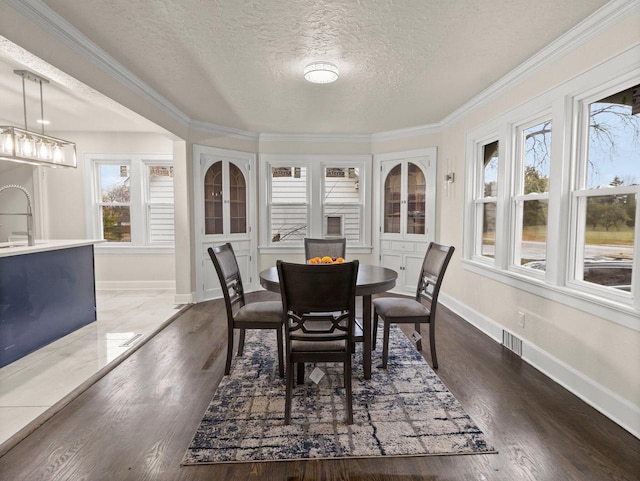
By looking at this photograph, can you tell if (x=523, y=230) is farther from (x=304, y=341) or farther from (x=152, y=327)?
(x=152, y=327)

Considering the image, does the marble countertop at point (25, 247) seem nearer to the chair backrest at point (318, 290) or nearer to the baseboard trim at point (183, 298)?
the baseboard trim at point (183, 298)

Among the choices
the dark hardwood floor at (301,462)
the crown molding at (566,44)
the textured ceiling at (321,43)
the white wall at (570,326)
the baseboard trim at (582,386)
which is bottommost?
the dark hardwood floor at (301,462)

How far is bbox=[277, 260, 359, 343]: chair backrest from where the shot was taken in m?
2.03

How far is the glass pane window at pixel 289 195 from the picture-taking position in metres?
5.76

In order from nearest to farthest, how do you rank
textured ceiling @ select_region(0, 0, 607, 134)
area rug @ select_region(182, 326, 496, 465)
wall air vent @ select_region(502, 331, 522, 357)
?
area rug @ select_region(182, 326, 496, 465), textured ceiling @ select_region(0, 0, 607, 134), wall air vent @ select_region(502, 331, 522, 357)

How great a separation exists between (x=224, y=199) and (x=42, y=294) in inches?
101

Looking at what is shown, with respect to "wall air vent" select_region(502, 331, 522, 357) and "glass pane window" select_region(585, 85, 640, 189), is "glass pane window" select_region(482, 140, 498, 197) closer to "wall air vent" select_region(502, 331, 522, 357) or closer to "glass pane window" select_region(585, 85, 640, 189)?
"glass pane window" select_region(585, 85, 640, 189)

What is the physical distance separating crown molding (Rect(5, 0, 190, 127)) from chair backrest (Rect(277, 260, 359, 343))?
220 centimetres

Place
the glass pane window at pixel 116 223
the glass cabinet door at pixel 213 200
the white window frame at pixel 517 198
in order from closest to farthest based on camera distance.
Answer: the white window frame at pixel 517 198 < the glass cabinet door at pixel 213 200 < the glass pane window at pixel 116 223

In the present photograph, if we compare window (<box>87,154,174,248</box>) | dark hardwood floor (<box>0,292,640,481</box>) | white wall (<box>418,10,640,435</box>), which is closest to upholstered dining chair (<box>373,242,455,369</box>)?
dark hardwood floor (<box>0,292,640,481</box>)

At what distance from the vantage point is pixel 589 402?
2342 millimetres

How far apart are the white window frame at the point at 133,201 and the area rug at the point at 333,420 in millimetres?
3914

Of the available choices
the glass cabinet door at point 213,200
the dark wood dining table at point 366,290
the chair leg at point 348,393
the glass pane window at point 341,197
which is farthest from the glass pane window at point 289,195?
the chair leg at point 348,393

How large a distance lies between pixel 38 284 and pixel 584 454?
4.34 m
